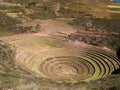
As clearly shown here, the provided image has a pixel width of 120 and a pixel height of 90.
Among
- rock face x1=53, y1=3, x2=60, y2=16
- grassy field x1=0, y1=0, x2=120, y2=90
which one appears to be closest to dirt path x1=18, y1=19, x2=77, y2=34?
grassy field x1=0, y1=0, x2=120, y2=90

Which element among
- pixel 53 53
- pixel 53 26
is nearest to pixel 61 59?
pixel 53 53

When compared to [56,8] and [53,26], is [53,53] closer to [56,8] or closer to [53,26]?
[53,26]

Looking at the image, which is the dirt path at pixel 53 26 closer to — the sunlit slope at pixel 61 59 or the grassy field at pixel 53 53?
the grassy field at pixel 53 53

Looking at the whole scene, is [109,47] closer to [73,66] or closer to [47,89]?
[73,66]

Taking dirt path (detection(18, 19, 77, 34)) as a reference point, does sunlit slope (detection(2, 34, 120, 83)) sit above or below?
below

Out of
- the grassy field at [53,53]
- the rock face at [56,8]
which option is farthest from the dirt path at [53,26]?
the rock face at [56,8]

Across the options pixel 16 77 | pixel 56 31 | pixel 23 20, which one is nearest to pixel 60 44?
pixel 56 31

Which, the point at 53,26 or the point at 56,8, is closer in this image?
the point at 53,26

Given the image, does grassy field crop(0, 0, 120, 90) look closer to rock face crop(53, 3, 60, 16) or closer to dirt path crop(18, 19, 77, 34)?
dirt path crop(18, 19, 77, 34)
